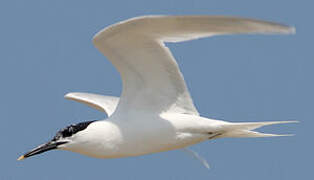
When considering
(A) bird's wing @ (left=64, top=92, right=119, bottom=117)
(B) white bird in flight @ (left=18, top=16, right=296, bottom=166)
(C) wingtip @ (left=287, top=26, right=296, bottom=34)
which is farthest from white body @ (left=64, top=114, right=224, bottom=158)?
(C) wingtip @ (left=287, top=26, right=296, bottom=34)

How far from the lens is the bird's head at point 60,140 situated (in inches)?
329

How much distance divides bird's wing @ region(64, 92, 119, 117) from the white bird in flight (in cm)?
132

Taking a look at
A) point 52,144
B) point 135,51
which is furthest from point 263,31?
point 52,144

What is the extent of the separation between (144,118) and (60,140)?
1.05 meters

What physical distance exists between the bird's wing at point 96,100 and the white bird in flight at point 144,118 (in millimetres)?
1324

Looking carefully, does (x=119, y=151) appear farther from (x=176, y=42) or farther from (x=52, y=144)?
(x=176, y=42)

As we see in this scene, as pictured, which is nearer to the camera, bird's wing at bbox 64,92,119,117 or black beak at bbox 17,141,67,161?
black beak at bbox 17,141,67,161

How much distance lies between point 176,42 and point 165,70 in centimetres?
75

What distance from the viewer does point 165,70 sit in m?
8.34

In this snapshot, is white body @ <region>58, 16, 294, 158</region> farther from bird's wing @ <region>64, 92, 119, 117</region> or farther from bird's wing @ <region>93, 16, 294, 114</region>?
bird's wing @ <region>64, 92, 119, 117</region>

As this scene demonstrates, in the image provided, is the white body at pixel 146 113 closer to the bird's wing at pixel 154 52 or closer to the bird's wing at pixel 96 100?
the bird's wing at pixel 154 52

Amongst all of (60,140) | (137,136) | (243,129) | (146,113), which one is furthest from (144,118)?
(243,129)

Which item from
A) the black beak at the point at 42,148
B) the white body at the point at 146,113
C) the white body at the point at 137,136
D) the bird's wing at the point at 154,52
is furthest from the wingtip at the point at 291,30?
the black beak at the point at 42,148

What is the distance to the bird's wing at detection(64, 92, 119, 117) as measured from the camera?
32.3 feet
